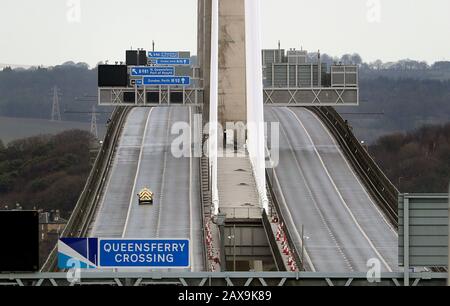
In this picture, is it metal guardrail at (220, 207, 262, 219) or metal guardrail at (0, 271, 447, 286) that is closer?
metal guardrail at (0, 271, 447, 286)

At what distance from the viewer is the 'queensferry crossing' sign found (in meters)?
39.6

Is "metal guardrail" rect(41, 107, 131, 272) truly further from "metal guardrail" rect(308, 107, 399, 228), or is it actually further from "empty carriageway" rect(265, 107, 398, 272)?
"metal guardrail" rect(308, 107, 399, 228)

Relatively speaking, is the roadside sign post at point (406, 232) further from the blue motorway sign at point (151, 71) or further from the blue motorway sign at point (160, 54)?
the blue motorway sign at point (160, 54)

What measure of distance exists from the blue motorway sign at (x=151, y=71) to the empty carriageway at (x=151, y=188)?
4.81 m

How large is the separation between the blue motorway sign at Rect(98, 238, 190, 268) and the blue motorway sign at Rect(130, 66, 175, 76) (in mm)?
90098

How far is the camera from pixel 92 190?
107m

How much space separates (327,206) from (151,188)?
13182mm

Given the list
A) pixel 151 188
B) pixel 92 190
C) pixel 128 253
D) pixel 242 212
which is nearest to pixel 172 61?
pixel 151 188

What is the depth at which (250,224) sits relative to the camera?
89.4 meters

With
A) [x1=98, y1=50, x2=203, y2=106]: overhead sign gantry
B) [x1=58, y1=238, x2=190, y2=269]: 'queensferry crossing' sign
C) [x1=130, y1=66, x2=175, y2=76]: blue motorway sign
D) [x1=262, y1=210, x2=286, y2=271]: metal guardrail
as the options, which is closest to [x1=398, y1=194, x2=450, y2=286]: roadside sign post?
[x1=58, y1=238, x2=190, y2=269]: 'queensferry crossing' sign

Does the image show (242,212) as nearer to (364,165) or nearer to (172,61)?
(364,165)

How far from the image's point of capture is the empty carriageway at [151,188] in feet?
294

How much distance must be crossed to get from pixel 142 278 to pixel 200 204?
2689 inches

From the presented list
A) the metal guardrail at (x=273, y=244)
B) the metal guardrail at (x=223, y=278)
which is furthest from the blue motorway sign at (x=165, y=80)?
the metal guardrail at (x=223, y=278)
